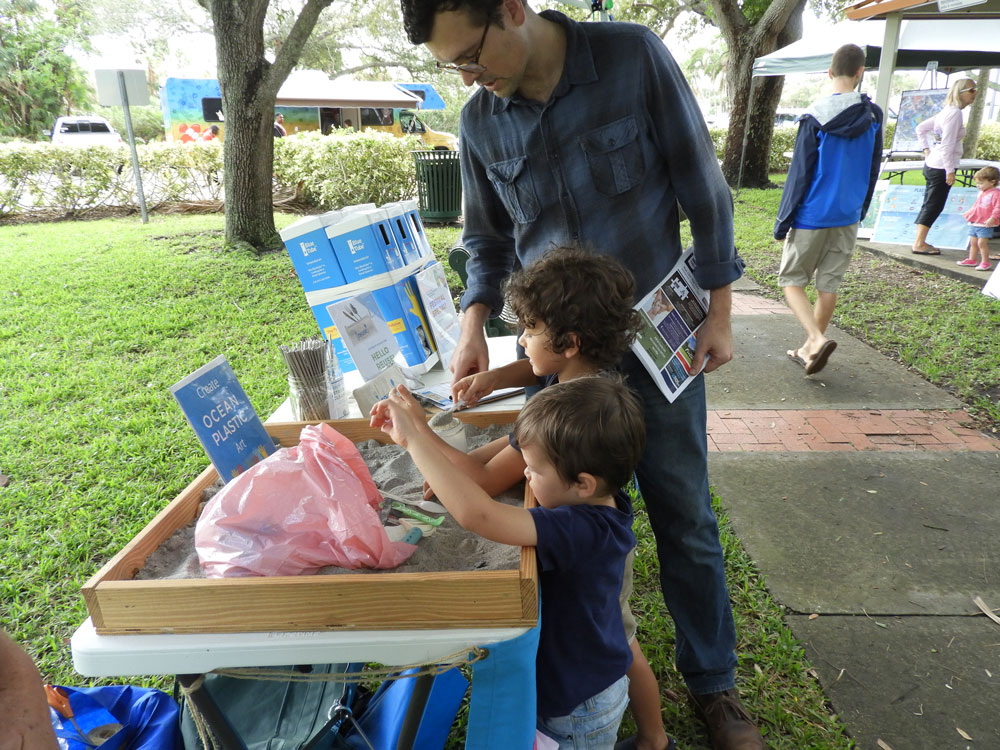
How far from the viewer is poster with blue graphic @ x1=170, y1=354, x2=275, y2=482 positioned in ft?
4.98

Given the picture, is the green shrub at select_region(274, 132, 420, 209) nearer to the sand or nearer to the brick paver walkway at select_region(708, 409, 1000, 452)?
the brick paver walkway at select_region(708, 409, 1000, 452)

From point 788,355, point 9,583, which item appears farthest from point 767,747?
point 788,355

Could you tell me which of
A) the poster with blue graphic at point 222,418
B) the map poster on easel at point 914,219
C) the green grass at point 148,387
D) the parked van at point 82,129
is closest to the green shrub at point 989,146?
the map poster on easel at point 914,219

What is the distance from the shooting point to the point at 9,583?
2.78 m

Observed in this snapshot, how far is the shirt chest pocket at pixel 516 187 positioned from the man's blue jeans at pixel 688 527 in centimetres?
51

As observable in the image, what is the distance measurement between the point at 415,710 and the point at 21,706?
0.71 m

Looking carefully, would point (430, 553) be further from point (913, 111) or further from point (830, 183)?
point (913, 111)

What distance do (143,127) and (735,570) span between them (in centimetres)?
3533

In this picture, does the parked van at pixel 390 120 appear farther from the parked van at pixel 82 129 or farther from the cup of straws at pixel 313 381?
the cup of straws at pixel 313 381

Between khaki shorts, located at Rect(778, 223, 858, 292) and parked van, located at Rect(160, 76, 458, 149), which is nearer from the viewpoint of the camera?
khaki shorts, located at Rect(778, 223, 858, 292)

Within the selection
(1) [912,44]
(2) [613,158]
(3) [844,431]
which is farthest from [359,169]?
(2) [613,158]

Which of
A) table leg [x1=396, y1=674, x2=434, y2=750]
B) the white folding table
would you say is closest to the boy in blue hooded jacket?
table leg [x1=396, y1=674, x2=434, y2=750]

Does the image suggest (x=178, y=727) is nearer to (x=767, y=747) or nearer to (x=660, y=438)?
(x=660, y=438)

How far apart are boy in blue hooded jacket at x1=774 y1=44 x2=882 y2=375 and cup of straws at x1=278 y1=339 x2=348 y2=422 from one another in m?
3.77
